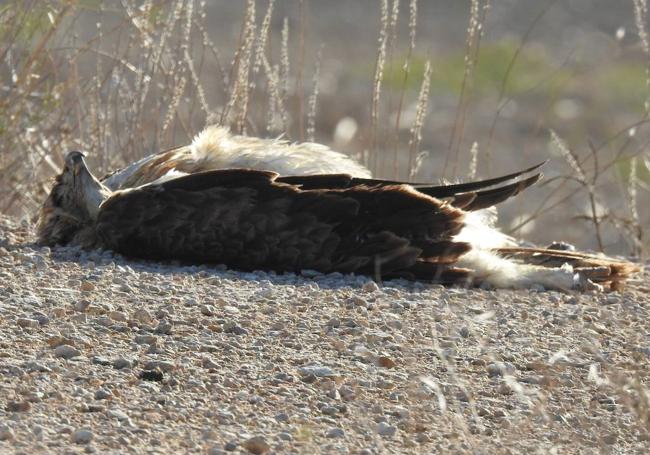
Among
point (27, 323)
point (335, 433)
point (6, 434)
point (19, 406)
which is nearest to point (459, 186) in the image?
point (27, 323)

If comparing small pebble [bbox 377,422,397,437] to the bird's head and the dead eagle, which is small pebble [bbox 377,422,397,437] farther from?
the bird's head

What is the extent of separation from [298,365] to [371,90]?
661 cm

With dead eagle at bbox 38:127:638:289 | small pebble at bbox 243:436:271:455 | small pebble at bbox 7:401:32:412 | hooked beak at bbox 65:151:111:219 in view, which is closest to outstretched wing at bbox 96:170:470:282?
dead eagle at bbox 38:127:638:289

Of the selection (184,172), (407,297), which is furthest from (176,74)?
(407,297)

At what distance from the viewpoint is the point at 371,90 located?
10859mm

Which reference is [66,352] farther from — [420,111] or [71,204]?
[420,111]

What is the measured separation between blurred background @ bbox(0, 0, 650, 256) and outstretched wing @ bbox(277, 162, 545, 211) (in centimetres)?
100

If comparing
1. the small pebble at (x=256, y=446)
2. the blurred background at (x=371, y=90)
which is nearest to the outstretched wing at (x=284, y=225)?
the blurred background at (x=371, y=90)

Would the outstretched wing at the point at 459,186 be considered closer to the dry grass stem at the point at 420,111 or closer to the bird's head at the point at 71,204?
A: the bird's head at the point at 71,204

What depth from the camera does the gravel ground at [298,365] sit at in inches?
151

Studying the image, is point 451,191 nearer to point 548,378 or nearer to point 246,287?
point 246,287

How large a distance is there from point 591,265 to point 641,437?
2.05 meters

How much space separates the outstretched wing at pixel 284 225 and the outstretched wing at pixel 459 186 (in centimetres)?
4

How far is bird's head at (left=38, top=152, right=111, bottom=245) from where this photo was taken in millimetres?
5941
